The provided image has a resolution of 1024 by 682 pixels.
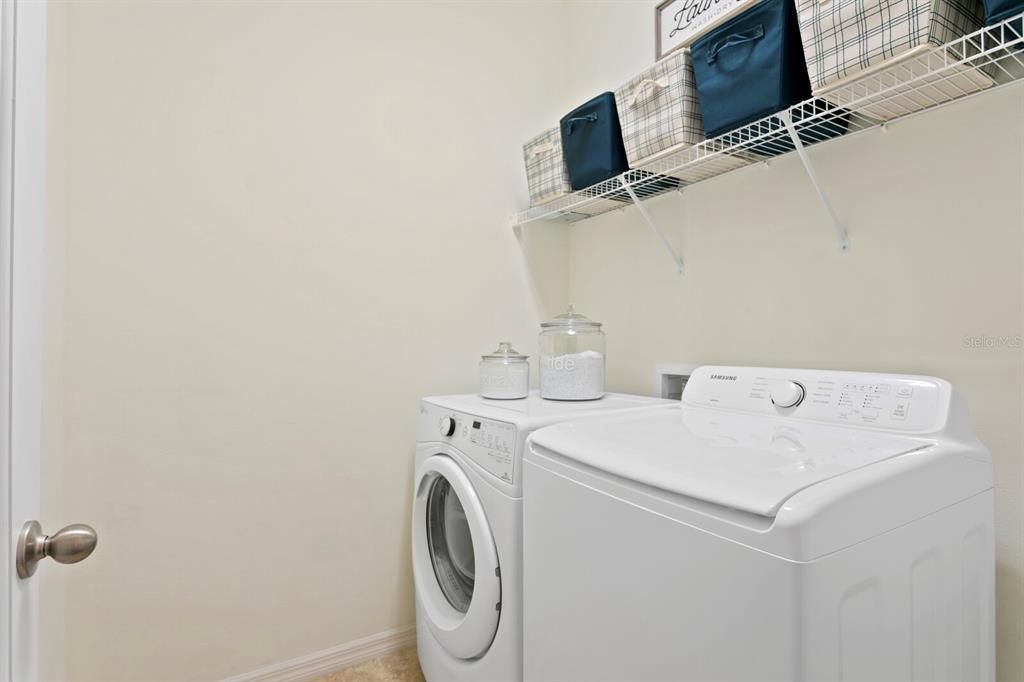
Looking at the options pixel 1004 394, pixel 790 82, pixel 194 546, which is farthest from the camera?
pixel 194 546

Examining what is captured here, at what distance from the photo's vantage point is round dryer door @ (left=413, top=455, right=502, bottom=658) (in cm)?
127

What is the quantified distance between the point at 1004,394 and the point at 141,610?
2177 mm

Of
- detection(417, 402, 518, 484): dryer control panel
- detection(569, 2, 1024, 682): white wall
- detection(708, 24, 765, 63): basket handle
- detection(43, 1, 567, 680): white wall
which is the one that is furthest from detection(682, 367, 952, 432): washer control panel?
detection(43, 1, 567, 680): white wall

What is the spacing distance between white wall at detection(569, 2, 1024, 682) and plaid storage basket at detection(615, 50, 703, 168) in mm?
292

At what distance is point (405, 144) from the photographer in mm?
1909

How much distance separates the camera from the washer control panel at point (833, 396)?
99cm

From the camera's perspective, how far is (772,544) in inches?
24.7

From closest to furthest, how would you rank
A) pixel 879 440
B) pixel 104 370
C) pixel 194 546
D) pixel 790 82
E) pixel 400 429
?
1. pixel 879 440
2. pixel 790 82
3. pixel 104 370
4. pixel 194 546
5. pixel 400 429

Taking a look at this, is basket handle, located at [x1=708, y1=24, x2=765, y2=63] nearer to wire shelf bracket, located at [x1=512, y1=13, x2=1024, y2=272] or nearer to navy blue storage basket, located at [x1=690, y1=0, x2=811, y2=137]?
navy blue storage basket, located at [x1=690, y1=0, x2=811, y2=137]

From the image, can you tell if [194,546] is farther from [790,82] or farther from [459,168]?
[790,82]

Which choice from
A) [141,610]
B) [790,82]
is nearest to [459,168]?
[790,82]

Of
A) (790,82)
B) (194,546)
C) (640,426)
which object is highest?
(790,82)

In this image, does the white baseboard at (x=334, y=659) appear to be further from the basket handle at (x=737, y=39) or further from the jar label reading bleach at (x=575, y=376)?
the basket handle at (x=737, y=39)

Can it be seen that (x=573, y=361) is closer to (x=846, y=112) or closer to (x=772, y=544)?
(x=846, y=112)
